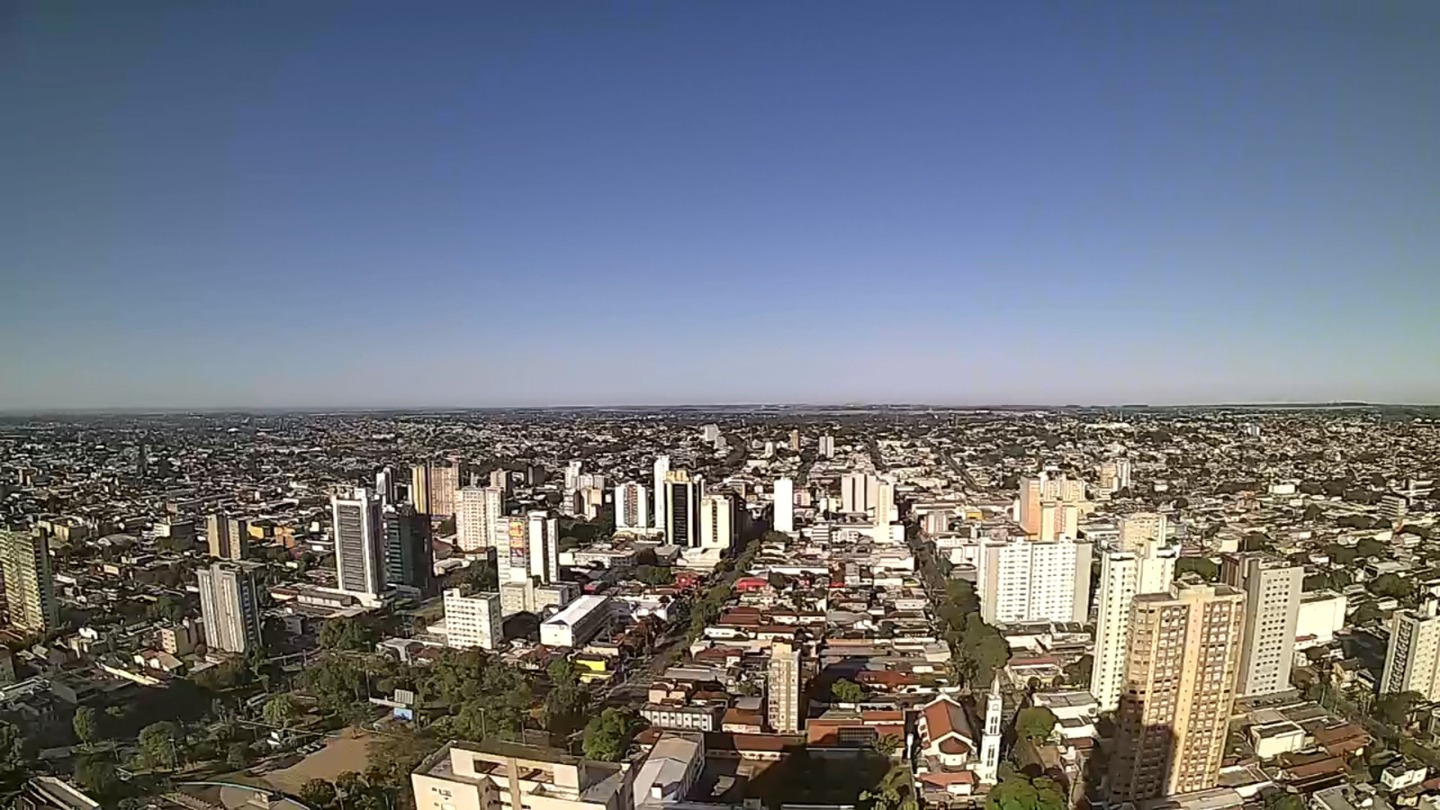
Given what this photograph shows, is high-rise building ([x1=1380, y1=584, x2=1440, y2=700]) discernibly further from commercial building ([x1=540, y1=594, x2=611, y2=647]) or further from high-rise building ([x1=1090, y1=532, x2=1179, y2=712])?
commercial building ([x1=540, y1=594, x2=611, y2=647])

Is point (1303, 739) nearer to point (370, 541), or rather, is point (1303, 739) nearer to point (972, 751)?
point (972, 751)

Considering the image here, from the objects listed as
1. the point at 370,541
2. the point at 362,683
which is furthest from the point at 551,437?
the point at 362,683

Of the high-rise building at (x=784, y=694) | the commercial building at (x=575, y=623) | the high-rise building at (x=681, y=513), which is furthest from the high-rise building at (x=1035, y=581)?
the high-rise building at (x=681, y=513)

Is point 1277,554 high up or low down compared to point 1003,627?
up

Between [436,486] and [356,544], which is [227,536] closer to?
[356,544]

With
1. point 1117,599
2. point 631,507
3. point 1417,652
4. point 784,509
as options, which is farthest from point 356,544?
point 1417,652

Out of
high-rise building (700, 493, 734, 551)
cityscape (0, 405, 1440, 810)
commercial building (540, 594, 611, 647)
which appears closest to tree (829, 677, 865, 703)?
cityscape (0, 405, 1440, 810)
